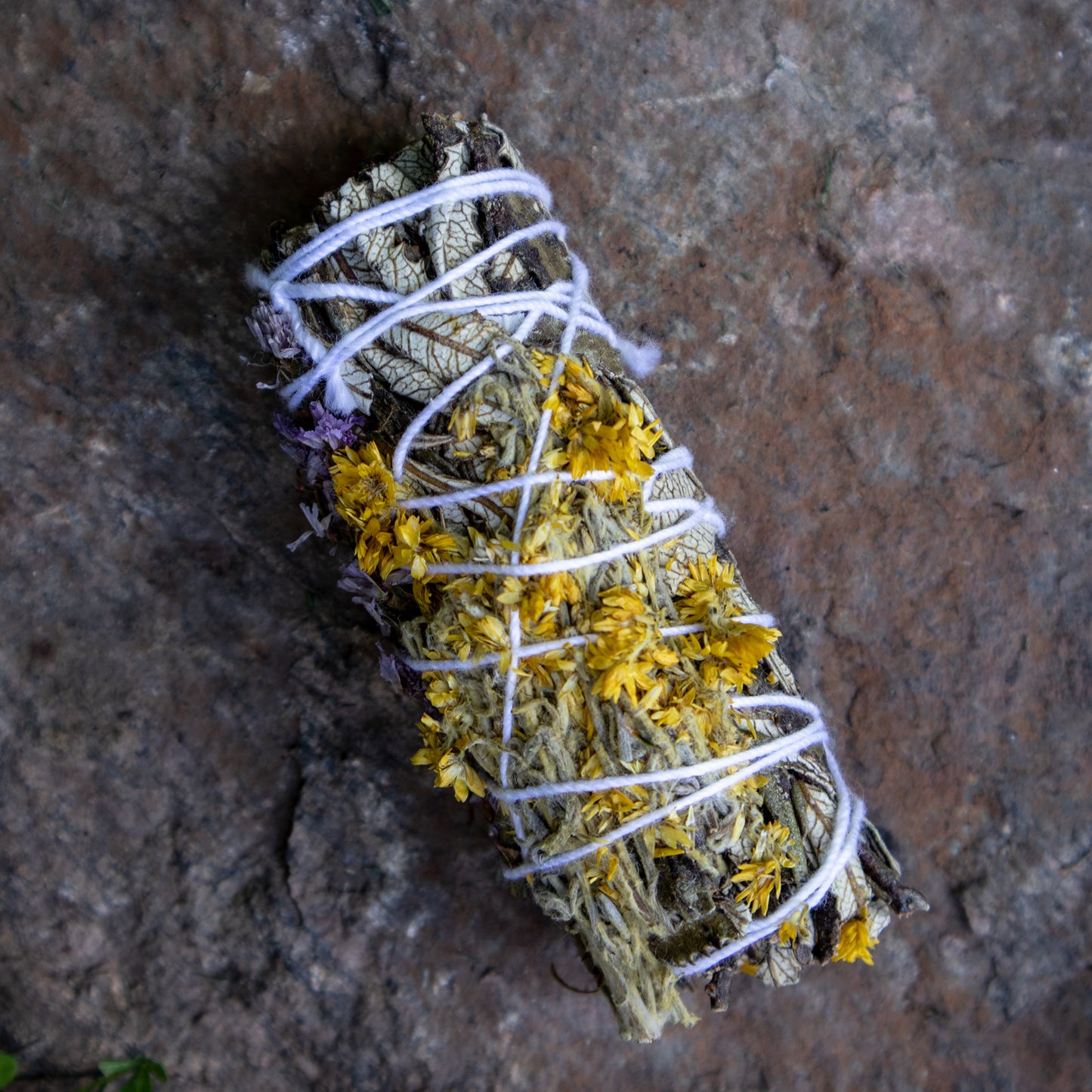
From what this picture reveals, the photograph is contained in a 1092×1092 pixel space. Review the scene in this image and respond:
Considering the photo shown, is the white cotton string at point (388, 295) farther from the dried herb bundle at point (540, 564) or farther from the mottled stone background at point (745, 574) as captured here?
the mottled stone background at point (745, 574)

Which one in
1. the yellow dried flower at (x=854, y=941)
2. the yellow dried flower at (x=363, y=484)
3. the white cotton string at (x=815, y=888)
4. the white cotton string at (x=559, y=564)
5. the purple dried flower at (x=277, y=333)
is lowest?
the yellow dried flower at (x=854, y=941)

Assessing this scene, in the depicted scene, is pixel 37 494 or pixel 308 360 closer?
pixel 308 360

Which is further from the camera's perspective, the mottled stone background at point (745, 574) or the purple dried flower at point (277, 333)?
the mottled stone background at point (745, 574)

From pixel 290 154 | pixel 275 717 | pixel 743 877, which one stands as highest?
pixel 290 154

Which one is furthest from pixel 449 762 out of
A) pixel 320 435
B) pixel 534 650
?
pixel 320 435

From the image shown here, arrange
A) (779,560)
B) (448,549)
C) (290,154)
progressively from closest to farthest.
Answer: (448,549) → (290,154) → (779,560)

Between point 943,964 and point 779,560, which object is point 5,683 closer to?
point 779,560

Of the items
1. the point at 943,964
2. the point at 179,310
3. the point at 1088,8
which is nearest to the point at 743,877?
the point at 943,964

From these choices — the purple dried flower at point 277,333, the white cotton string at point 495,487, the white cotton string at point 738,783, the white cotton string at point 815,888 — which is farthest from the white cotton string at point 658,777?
the purple dried flower at point 277,333
